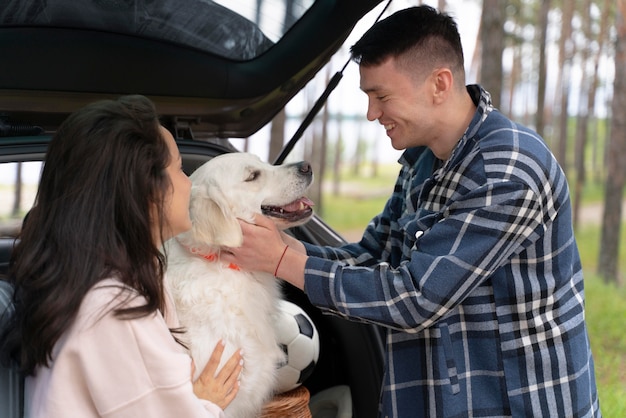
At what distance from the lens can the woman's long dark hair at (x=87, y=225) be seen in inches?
57.4

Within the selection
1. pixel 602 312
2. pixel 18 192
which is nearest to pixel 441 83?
pixel 18 192

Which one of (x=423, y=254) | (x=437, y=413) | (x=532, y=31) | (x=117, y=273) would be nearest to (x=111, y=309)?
(x=117, y=273)

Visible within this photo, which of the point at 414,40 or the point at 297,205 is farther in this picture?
the point at 297,205

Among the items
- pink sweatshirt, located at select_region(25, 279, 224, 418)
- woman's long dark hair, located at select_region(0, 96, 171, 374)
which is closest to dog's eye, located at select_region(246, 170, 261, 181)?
woman's long dark hair, located at select_region(0, 96, 171, 374)

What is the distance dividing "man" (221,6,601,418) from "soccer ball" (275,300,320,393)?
1.70 feet

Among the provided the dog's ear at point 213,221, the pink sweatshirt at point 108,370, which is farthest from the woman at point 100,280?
the dog's ear at point 213,221

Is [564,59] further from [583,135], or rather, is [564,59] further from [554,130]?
[554,130]

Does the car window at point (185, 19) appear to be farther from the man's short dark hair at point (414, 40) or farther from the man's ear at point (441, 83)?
the man's ear at point (441, 83)

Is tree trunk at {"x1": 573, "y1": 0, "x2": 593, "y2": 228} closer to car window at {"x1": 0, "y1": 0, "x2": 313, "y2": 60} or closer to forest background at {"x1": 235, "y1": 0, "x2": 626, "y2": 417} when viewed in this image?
forest background at {"x1": 235, "y1": 0, "x2": 626, "y2": 417}

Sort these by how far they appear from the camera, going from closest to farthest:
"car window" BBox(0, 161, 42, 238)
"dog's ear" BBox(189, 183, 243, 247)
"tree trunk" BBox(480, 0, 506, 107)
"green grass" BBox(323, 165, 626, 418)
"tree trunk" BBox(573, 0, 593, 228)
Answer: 1. "dog's ear" BBox(189, 183, 243, 247)
2. "car window" BBox(0, 161, 42, 238)
3. "green grass" BBox(323, 165, 626, 418)
4. "tree trunk" BBox(480, 0, 506, 107)
5. "tree trunk" BBox(573, 0, 593, 228)

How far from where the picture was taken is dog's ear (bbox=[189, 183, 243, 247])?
2.09m

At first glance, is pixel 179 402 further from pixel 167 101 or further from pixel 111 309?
pixel 167 101

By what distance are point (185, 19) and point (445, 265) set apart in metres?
1.19

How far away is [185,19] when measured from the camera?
231 centimetres
